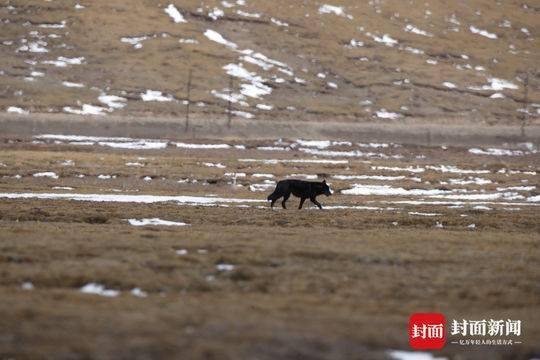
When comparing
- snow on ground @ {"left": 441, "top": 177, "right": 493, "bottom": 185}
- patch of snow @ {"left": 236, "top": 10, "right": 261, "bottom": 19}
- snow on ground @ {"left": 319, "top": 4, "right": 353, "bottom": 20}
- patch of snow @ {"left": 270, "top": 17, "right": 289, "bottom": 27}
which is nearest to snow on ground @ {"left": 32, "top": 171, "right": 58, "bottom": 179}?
snow on ground @ {"left": 441, "top": 177, "right": 493, "bottom": 185}

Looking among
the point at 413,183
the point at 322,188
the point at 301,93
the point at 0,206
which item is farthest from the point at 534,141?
the point at 0,206

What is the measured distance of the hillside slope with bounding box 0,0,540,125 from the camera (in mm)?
118062

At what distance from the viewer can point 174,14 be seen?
15425 cm

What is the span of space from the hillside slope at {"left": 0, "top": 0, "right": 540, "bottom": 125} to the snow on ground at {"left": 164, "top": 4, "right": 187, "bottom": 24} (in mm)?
295

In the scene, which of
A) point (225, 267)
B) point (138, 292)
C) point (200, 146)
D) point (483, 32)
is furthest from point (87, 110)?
point (483, 32)

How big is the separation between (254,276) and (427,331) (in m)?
4.71

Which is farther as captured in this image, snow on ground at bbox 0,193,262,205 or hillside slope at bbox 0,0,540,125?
hillside slope at bbox 0,0,540,125

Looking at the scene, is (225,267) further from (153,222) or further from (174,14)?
(174,14)

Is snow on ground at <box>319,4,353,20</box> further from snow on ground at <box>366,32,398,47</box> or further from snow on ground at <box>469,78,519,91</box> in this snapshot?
snow on ground at <box>469,78,519,91</box>

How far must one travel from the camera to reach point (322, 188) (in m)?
34.7

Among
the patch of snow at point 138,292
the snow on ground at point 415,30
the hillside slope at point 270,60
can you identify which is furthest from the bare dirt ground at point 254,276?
the snow on ground at point 415,30

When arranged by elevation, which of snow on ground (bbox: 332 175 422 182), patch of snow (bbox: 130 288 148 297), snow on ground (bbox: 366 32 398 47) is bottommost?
patch of snow (bbox: 130 288 148 297)

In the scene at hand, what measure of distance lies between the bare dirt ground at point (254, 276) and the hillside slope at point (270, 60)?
78.0 meters

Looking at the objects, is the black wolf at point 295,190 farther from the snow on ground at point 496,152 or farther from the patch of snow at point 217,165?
the snow on ground at point 496,152
